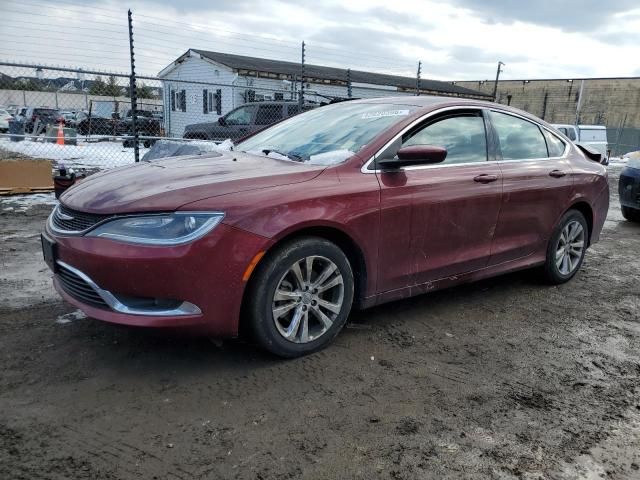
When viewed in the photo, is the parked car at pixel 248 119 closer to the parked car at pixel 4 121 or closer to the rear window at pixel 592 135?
the rear window at pixel 592 135

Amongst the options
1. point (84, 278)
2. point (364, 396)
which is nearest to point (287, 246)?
point (364, 396)

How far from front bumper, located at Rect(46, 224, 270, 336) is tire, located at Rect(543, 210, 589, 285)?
120 inches

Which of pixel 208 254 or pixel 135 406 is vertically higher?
pixel 208 254

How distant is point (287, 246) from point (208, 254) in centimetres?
48

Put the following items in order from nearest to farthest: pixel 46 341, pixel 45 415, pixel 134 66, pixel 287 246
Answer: pixel 45 415
pixel 287 246
pixel 46 341
pixel 134 66

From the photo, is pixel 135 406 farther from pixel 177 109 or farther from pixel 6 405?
pixel 177 109

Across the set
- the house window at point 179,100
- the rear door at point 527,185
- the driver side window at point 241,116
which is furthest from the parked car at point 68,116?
the rear door at point 527,185

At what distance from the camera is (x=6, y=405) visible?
2547 millimetres

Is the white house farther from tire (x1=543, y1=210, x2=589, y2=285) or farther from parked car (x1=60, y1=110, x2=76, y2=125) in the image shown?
tire (x1=543, y1=210, x2=589, y2=285)

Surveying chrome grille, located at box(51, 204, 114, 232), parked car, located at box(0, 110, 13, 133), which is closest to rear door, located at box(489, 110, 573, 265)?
chrome grille, located at box(51, 204, 114, 232)

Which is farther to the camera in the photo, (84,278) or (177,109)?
(177,109)

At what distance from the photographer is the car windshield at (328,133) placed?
3.46 meters

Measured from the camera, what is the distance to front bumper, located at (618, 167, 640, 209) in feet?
26.2

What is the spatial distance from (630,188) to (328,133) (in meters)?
6.50
